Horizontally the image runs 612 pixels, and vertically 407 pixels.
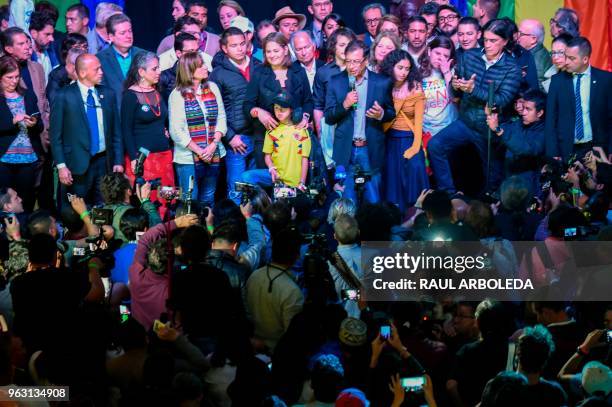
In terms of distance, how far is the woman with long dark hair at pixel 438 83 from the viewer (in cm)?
1187

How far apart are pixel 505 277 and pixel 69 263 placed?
2.89 m

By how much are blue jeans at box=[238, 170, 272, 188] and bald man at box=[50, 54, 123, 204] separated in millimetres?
1136

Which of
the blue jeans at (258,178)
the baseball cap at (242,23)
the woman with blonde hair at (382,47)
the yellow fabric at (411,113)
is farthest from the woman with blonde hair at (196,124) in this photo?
the yellow fabric at (411,113)

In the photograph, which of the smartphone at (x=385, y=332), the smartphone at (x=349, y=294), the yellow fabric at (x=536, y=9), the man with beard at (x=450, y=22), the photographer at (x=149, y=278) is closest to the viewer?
the smartphone at (x=385, y=332)

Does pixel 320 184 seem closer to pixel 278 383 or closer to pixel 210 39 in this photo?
pixel 210 39

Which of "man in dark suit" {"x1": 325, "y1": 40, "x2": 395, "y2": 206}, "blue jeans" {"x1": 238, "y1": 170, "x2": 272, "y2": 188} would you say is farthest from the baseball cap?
"blue jeans" {"x1": 238, "y1": 170, "x2": 272, "y2": 188}

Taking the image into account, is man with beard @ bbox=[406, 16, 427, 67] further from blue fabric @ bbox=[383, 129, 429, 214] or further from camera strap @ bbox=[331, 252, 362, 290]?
camera strap @ bbox=[331, 252, 362, 290]

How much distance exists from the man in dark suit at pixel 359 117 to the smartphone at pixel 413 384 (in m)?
5.39

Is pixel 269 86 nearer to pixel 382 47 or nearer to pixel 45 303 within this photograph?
pixel 382 47

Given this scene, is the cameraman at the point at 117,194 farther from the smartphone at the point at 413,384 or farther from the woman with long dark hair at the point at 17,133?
the smartphone at the point at 413,384

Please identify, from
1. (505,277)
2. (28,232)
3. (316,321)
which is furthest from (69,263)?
(505,277)

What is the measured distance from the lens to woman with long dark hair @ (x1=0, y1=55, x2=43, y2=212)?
1097cm

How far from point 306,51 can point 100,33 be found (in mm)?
2094

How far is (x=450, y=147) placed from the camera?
38.8 ft
